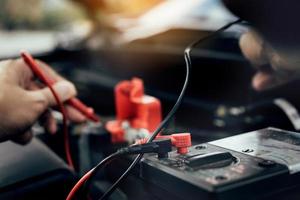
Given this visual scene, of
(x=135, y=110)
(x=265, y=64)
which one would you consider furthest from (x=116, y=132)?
(x=265, y=64)

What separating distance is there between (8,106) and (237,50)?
0.65 m

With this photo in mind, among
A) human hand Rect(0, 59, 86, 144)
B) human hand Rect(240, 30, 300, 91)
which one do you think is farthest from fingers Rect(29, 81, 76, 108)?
human hand Rect(240, 30, 300, 91)

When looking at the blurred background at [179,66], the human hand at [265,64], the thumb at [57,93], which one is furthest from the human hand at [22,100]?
the human hand at [265,64]

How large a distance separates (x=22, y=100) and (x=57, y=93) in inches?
3.4

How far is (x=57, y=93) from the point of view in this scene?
0.94 metres

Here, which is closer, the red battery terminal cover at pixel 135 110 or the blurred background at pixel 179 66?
the red battery terminal cover at pixel 135 110

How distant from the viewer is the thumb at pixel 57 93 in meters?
0.91

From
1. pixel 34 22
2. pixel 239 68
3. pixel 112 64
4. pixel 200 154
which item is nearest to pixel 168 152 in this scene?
pixel 200 154

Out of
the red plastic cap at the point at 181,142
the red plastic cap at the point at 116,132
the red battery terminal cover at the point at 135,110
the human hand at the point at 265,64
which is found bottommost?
the red plastic cap at the point at 116,132

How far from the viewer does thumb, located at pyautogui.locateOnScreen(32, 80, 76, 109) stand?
0.91 m

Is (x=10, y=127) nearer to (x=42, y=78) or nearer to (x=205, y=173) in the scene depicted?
(x=42, y=78)

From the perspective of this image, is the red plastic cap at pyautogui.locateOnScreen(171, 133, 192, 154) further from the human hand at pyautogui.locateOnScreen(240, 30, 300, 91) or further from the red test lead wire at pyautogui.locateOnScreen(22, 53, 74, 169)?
the red test lead wire at pyautogui.locateOnScreen(22, 53, 74, 169)

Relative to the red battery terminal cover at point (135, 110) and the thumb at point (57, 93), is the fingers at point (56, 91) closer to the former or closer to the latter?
the thumb at point (57, 93)

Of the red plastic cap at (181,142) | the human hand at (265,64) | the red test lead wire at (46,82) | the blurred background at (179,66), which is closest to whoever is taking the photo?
the red plastic cap at (181,142)
